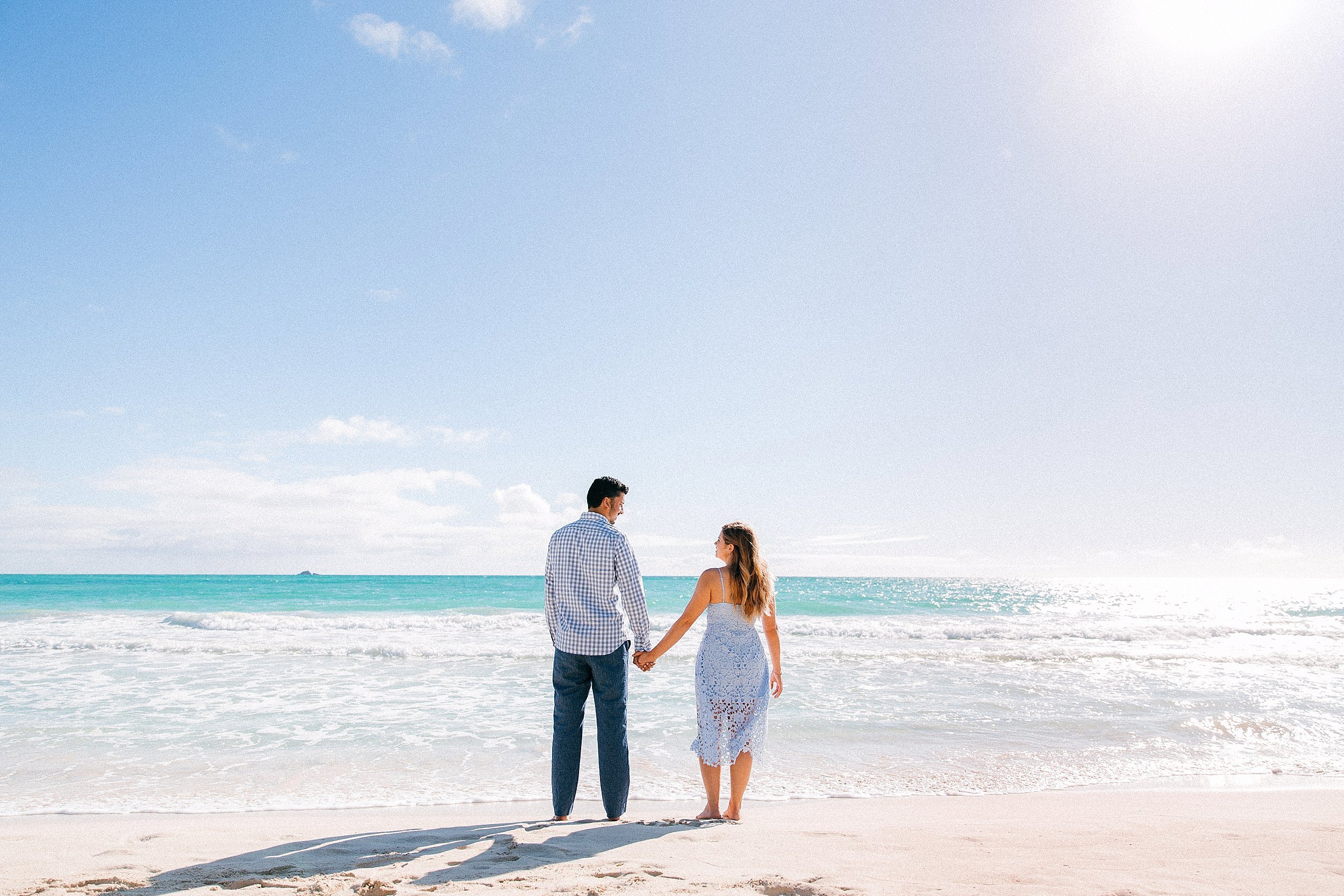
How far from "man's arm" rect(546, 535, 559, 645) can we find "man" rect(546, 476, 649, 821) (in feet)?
0.04

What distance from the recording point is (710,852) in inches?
139

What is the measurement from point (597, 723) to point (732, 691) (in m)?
0.84

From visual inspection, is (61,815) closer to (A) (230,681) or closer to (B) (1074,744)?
(A) (230,681)

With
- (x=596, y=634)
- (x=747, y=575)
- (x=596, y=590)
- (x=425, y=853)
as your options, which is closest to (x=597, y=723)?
(x=596, y=634)

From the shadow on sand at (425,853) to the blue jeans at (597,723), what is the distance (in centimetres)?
20

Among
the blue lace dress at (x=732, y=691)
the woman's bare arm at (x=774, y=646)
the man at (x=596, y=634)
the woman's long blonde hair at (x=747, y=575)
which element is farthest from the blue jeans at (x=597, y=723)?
the woman's bare arm at (x=774, y=646)

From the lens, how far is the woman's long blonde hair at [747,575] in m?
4.21

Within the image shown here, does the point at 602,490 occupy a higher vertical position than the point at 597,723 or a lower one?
higher

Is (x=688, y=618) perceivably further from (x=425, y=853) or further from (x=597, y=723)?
(x=425, y=853)

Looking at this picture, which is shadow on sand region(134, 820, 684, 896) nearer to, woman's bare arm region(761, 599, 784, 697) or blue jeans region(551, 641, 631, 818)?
blue jeans region(551, 641, 631, 818)

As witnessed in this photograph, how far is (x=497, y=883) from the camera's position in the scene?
3.10m

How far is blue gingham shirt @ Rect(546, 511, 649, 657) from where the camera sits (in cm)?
411

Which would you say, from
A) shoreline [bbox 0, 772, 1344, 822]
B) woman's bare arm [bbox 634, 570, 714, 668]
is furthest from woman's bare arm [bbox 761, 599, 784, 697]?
shoreline [bbox 0, 772, 1344, 822]

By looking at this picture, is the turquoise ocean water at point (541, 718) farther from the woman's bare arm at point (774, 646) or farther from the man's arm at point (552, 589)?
the man's arm at point (552, 589)
